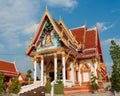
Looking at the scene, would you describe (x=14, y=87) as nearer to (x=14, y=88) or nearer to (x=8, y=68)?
(x=14, y=88)

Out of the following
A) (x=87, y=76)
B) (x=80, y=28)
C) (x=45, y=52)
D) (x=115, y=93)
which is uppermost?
(x=80, y=28)

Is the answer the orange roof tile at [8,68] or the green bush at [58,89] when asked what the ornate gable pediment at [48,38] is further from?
the orange roof tile at [8,68]

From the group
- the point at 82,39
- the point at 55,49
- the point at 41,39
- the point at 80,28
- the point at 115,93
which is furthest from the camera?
the point at 80,28

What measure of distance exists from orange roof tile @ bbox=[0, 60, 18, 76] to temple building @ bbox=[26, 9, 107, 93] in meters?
10.9

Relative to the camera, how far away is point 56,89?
55.6ft

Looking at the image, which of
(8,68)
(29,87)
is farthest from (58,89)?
(8,68)

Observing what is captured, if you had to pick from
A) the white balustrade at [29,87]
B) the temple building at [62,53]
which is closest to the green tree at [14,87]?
the white balustrade at [29,87]

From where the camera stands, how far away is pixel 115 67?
17.2 metres

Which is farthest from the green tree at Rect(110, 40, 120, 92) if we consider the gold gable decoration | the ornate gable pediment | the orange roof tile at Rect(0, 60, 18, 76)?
the orange roof tile at Rect(0, 60, 18, 76)

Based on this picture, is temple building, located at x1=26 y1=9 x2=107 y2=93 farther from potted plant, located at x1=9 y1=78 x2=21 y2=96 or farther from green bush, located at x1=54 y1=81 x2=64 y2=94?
potted plant, located at x1=9 y1=78 x2=21 y2=96

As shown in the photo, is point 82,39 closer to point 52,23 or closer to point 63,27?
point 63,27

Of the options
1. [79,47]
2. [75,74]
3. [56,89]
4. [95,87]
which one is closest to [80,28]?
[79,47]

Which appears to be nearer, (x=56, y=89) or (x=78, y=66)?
(x=56, y=89)

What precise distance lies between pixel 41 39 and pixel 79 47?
3854 millimetres
